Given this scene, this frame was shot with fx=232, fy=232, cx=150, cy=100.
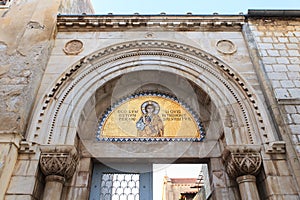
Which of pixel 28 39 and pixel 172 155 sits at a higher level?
pixel 28 39

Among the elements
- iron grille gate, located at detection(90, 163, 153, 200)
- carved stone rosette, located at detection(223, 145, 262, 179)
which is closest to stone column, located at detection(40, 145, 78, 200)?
iron grille gate, located at detection(90, 163, 153, 200)

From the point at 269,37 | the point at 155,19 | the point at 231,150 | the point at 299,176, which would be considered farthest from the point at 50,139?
the point at 269,37

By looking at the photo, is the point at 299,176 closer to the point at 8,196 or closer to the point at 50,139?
the point at 50,139

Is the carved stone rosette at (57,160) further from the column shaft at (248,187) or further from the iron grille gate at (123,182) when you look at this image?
the column shaft at (248,187)

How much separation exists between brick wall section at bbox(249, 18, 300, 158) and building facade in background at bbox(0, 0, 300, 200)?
2 centimetres

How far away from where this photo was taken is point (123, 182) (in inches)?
191

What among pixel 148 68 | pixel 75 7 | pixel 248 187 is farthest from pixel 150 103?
pixel 75 7

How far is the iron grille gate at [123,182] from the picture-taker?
4.67 m

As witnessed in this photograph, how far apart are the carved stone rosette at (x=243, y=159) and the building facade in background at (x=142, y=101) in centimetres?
2

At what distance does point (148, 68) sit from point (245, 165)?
274 cm

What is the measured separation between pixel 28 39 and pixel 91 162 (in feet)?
10.0

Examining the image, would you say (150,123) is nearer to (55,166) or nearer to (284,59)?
(55,166)

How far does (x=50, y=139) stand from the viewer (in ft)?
13.3

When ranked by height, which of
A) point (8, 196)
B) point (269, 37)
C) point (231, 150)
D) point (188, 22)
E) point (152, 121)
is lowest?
point (8, 196)
